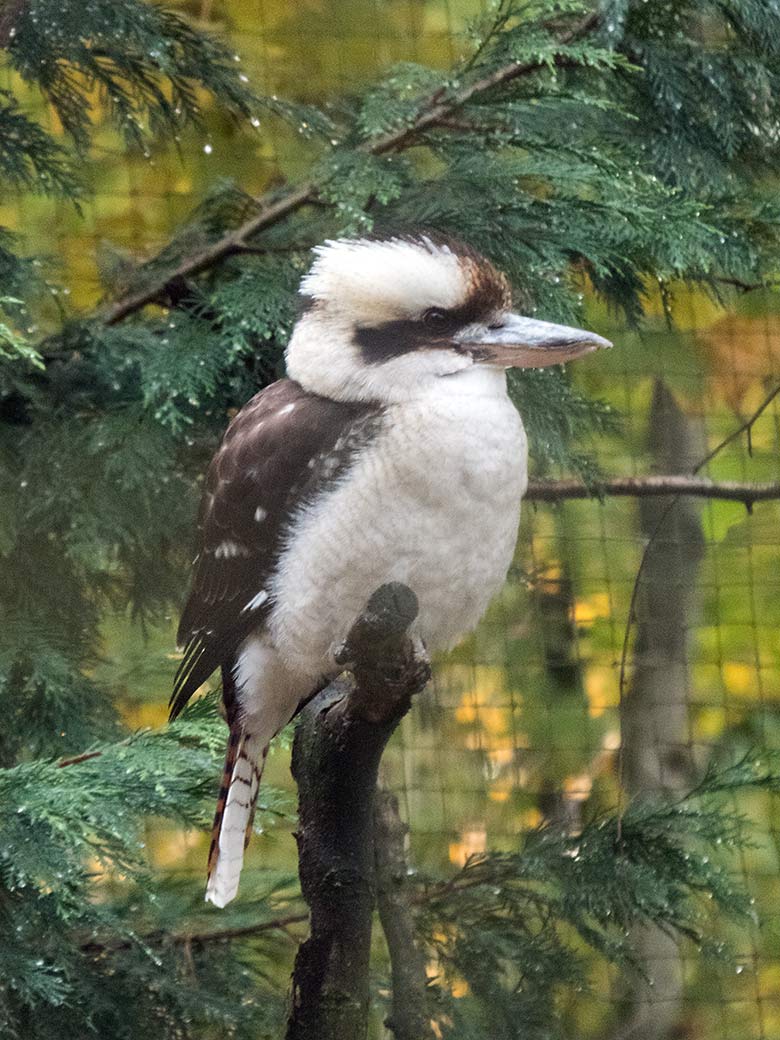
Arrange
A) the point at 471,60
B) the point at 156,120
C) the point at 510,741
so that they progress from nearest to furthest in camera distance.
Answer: the point at 471,60
the point at 156,120
the point at 510,741

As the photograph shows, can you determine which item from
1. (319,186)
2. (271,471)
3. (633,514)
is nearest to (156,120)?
(319,186)

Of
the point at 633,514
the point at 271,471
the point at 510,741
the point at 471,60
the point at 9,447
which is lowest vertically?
the point at 510,741

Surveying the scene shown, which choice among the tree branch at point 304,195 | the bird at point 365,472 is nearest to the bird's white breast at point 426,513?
the bird at point 365,472

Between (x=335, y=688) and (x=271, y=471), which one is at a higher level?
(x=271, y=471)

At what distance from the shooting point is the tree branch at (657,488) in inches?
92.1

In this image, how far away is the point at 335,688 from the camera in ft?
5.54

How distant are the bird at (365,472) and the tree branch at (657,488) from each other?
71 cm

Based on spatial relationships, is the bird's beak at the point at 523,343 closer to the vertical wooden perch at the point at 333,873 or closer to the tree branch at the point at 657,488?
the vertical wooden perch at the point at 333,873

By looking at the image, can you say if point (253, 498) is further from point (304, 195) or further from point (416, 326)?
point (304, 195)

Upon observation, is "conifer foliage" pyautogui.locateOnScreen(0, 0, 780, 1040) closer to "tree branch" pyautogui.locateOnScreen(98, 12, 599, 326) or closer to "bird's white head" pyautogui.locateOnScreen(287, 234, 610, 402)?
"tree branch" pyautogui.locateOnScreen(98, 12, 599, 326)

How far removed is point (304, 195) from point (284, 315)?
20cm

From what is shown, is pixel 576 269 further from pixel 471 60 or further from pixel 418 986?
pixel 418 986

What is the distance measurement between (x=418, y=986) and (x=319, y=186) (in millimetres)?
1011

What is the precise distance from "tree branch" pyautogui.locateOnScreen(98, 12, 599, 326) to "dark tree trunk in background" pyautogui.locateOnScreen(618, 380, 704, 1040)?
0.89m
